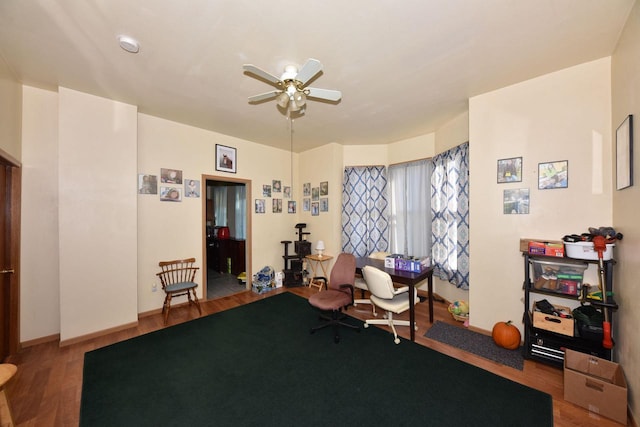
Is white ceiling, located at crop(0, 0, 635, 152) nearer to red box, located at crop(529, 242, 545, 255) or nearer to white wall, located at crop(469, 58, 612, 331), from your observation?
white wall, located at crop(469, 58, 612, 331)

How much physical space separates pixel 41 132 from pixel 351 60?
3722 mm

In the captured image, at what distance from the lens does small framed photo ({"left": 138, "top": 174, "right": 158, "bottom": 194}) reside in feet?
11.3

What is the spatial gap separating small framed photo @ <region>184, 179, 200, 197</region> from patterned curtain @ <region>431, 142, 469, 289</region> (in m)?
4.04

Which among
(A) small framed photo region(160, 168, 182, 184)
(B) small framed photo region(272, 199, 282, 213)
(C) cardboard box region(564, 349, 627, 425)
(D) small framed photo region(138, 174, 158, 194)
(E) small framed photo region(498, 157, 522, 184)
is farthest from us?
(B) small framed photo region(272, 199, 282, 213)

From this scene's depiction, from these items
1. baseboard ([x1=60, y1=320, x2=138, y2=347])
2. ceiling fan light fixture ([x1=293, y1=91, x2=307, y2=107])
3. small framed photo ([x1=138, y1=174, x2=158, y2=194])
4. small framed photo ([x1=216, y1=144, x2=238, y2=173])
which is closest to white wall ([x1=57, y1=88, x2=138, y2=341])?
baseboard ([x1=60, y1=320, x2=138, y2=347])

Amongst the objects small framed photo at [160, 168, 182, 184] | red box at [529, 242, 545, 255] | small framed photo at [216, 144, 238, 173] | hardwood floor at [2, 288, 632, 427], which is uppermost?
small framed photo at [216, 144, 238, 173]

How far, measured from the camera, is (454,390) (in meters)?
1.98

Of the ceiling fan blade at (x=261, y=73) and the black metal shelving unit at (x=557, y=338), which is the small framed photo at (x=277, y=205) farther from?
the black metal shelving unit at (x=557, y=338)

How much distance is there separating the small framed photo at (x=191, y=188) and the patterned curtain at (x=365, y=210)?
277cm

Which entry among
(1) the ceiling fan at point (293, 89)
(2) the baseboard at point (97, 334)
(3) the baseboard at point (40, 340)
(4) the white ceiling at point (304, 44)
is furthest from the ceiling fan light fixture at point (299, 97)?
(3) the baseboard at point (40, 340)

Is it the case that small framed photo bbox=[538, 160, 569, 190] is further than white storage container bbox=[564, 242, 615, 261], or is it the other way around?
small framed photo bbox=[538, 160, 569, 190]

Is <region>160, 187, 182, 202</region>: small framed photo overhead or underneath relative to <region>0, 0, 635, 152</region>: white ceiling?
underneath

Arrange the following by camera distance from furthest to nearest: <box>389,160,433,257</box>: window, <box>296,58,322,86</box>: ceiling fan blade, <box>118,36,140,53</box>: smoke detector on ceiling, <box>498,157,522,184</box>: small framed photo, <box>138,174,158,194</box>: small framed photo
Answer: <box>389,160,433,257</box>: window < <box>138,174,158,194</box>: small framed photo < <box>498,157,522,184</box>: small framed photo < <box>118,36,140,53</box>: smoke detector on ceiling < <box>296,58,322,86</box>: ceiling fan blade

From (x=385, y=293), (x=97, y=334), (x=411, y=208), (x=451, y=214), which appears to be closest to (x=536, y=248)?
(x=451, y=214)
